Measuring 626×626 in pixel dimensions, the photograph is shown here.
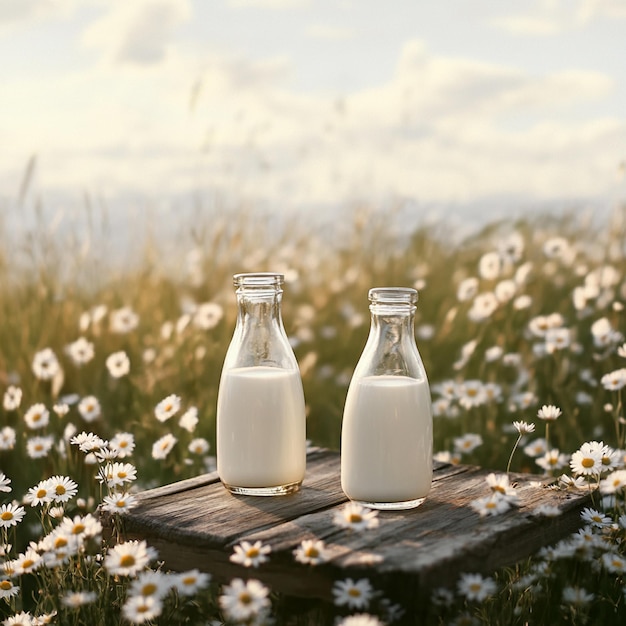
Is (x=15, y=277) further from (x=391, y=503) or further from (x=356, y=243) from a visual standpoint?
(x=391, y=503)

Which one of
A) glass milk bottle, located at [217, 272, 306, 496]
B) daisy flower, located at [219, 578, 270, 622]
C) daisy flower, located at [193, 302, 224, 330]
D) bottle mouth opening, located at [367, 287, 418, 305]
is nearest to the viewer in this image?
daisy flower, located at [219, 578, 270, 622]

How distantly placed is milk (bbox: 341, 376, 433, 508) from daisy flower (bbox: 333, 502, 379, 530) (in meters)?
0.12

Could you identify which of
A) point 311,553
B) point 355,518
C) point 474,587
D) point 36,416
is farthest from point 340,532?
point 36,416

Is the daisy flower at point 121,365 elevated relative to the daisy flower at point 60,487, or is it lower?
elevated

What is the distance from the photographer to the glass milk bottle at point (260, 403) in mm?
Result: 2162

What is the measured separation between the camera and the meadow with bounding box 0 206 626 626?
2.16 meters

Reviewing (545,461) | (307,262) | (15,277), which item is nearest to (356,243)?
(307,262)

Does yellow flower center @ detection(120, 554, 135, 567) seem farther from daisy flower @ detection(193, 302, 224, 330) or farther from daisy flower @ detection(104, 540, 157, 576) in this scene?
daisy flower @ detection(193, 302, 224, 330)

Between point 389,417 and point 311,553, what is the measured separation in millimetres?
373

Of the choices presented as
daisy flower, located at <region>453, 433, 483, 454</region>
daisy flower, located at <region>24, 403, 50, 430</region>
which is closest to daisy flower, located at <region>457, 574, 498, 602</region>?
daisy flower, located at <region>453, 433, 483, 454</region>

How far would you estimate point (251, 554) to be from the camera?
6.06 feet

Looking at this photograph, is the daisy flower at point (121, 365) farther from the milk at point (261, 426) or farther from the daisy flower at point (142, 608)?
the daisy flower at point (142, 608)

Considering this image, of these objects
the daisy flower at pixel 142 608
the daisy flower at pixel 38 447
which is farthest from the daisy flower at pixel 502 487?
the daisy flower at pixel 38 447

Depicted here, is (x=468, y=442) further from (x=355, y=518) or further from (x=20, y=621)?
(x=20, y=621)
